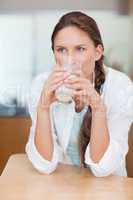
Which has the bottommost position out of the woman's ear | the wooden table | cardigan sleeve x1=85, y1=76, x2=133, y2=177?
the wooden table

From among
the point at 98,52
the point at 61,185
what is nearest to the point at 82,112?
the point at 98,52

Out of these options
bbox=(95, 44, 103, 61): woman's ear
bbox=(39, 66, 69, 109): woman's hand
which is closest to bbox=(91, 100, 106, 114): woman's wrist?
bbox=(39, 66, 69, 109): woman's hand

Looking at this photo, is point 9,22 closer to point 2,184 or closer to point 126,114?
point 126,114

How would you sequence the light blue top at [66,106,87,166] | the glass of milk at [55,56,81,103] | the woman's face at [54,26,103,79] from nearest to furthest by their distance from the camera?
1. the glass of milk at [55,56,81,103]
2. the woman's face at [54,26,103,79]
3. the light blue top at [66,106,87,166]

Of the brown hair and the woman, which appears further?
the brown hair

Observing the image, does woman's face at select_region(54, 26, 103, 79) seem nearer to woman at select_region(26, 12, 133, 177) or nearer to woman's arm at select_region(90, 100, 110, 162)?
woman at select_region(26, 12, 133, 177)

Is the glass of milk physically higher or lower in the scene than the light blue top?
higher

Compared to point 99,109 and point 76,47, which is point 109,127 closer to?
point 99,109

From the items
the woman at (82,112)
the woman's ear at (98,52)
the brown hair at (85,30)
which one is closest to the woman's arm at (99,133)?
the woman at (82,112)

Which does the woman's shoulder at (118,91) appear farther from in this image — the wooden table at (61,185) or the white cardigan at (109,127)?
the wooden table at (61,185)

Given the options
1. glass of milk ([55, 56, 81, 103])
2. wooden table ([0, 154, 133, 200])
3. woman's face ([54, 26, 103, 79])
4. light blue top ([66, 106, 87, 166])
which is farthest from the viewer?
light blue top ([66, 106, 87, 166])

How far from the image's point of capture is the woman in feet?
3.64

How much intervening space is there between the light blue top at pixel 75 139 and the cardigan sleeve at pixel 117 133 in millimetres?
107

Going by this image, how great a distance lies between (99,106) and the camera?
1.10 meters
